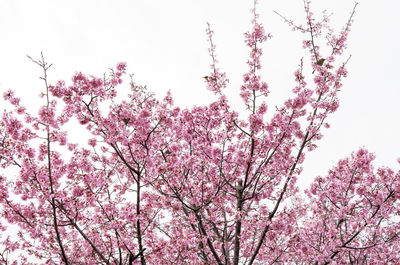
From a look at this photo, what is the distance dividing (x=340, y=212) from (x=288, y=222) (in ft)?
6.53

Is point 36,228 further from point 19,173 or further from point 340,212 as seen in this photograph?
point 340,212

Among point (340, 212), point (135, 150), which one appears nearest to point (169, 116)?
point (135, 150)

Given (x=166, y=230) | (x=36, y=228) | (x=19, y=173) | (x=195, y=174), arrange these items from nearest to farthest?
1. (x=19, y=173)
2. (x=36, y=228)
3. (x=195, y=174)
4. (x=166, y=230)

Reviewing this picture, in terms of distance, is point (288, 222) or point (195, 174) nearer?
point (288, 222)

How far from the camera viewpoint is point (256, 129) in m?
7.27

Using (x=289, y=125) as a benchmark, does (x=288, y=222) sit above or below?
below

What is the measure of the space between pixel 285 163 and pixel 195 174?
2.57 m

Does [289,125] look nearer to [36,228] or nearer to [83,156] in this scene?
[83,156]

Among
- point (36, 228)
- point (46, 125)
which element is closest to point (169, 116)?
point (46, 125)

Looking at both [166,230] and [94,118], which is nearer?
[94,118]

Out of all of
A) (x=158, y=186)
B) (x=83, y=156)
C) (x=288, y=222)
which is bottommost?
(x=288, y=222)

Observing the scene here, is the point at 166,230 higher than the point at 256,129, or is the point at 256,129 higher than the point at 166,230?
the point at 256,129

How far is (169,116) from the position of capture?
711 cm

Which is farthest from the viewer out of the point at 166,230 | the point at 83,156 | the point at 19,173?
the point at 166,230
